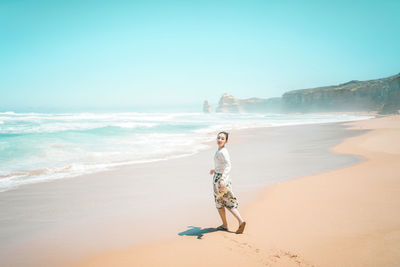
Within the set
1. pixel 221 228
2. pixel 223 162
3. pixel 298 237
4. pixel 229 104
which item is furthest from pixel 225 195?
pixel 229 104

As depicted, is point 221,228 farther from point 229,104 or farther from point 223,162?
point 229,104

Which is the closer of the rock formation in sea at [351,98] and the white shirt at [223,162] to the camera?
the white shirt at [223,162]

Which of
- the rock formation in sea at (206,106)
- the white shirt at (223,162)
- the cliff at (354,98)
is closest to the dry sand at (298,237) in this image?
the white shirt at (223,162)

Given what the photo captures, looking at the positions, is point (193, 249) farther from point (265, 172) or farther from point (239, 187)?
point (265, 172)

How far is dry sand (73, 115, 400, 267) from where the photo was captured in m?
2.92

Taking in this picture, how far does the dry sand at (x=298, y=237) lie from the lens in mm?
2919

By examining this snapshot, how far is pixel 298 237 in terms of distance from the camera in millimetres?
3412

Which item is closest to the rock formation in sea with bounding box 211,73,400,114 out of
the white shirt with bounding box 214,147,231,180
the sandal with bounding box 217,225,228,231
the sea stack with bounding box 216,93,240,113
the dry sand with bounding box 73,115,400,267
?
the sea stack with bounding box 216,93,240,113

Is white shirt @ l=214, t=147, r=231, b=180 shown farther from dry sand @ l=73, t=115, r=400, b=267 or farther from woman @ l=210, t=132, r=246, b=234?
dry sand @ l=73, t=115, r=400, b=267

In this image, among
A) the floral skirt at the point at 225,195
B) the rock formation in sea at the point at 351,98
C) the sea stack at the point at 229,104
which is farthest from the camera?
the sea stack at the point at 229,104

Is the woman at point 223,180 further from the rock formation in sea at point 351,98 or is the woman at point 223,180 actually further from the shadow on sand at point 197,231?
the rock formation in sea at point 351,98

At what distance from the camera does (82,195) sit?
575 cm

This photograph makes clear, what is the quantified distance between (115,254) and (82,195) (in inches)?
123

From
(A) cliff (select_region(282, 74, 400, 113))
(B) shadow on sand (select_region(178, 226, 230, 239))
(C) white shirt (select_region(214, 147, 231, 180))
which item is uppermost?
(A) cliff (select_region(282, 74, 400, 113))
